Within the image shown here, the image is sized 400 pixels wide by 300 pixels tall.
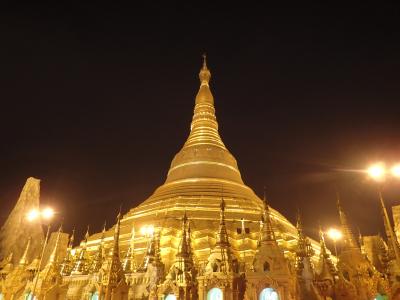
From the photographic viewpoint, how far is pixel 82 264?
2555 centimetres

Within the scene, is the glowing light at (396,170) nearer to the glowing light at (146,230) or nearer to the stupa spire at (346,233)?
the stupa spire at (346,233)

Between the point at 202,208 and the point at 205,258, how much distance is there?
6251mm

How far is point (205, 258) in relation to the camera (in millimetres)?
25062

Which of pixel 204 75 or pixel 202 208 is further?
pixel 204 75

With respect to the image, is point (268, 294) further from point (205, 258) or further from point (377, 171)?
point (205, 258)

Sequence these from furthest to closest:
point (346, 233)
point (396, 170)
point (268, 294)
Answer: point (346, 233), point (268, 294), point (396, 170)

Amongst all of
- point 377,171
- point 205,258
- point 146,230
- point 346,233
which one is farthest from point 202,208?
point 377,171

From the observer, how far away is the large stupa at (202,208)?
1046 inches

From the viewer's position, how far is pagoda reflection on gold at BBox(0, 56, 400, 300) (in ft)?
51.3

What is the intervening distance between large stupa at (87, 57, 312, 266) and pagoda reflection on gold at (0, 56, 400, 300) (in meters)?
0.09

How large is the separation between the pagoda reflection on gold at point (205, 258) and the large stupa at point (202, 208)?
0.09 m

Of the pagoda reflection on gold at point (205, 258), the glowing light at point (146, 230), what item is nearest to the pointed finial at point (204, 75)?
the pagoda reflection on gold at point (205, 258)

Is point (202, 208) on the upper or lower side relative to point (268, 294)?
upper

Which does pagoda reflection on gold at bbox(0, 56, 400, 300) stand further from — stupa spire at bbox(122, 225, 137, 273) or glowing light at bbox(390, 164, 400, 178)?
glowing light at bbox(390, 164, 400, 178)
